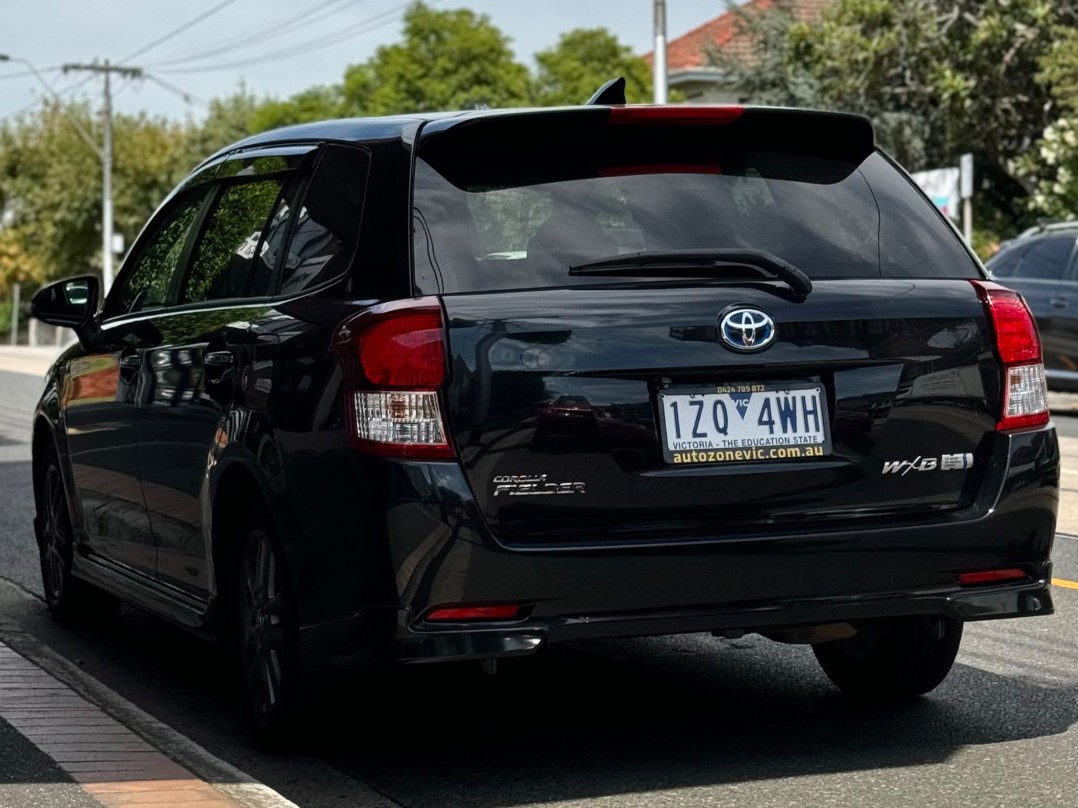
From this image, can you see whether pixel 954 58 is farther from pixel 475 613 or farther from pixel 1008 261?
pixel 475 613

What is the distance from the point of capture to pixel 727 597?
4934mm

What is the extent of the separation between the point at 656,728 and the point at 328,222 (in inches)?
65.7

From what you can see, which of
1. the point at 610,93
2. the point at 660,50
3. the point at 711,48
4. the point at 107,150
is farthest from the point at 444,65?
the point at 610,93

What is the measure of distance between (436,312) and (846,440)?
1.04 m

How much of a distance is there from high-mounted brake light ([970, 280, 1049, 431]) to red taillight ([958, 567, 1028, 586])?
1.17 ft

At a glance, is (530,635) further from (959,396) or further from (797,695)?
(797,695)

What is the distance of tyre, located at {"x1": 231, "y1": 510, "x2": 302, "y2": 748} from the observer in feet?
17.1

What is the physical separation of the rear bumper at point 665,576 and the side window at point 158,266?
2.06 metres

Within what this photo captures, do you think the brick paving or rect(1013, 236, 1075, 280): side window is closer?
the brick paving

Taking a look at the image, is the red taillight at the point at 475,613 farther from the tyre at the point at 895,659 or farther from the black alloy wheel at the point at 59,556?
the black alloy wheel at the point at 59,556

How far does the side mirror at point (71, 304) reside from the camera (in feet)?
24.1

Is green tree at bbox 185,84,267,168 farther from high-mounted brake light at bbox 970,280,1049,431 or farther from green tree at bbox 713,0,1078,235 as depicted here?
high-mounted brake light at bbox 970,280,1049,431

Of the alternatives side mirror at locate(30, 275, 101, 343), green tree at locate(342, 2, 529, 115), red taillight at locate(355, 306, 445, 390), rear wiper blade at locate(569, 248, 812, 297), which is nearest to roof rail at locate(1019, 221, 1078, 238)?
side mirror at locate(30, 275, 101, 343)

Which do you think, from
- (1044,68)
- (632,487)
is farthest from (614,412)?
(1044,68)
